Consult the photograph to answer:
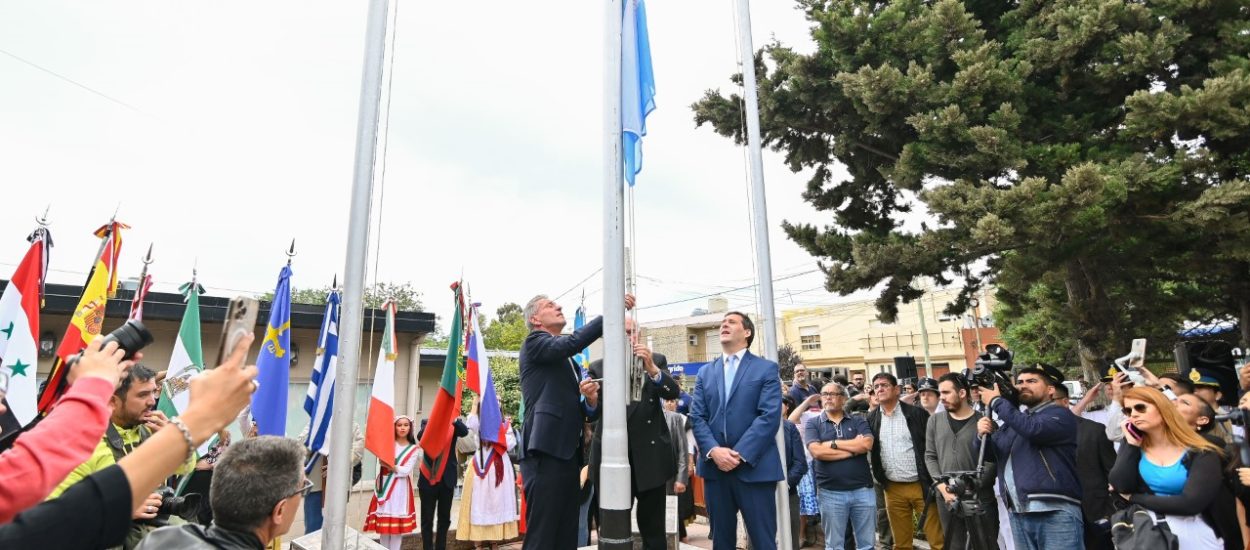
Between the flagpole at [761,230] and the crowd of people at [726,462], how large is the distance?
0.54 m

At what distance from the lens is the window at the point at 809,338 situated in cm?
4819

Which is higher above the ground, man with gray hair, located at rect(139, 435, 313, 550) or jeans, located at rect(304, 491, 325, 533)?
man with gray hair, located at rect(139, 435, 313, 550)

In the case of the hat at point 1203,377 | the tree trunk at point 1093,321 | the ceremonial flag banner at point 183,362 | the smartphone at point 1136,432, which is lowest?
the smartphone at point 1136,432

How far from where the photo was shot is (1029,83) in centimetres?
870

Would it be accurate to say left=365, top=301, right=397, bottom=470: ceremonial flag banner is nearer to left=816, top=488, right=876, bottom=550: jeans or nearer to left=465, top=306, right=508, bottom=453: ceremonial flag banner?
left=465, top=306, right=508, bottom=453: ceremonial flag banner

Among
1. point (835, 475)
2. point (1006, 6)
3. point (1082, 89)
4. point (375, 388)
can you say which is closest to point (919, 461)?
point (835, 475)

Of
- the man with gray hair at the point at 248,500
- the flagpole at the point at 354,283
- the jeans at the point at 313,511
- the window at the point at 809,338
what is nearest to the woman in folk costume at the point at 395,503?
the jeans at the point at 313,511

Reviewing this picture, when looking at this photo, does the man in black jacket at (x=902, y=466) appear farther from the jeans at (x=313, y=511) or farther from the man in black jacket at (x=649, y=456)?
the jeans at (x=313, y=511)

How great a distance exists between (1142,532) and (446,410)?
5902 mm

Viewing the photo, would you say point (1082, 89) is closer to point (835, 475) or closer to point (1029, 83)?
point (1029, 83)

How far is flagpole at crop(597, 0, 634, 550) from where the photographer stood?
131 inches

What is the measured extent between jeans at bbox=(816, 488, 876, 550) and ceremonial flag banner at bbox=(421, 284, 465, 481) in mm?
3924

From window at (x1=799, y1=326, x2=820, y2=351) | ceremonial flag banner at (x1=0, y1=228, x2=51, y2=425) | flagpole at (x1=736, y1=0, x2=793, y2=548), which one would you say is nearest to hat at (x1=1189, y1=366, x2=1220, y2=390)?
flagpole at (x1=736, y1=0, x2=793, y2=548)

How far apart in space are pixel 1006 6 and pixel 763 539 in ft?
31.2
